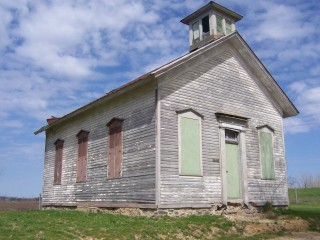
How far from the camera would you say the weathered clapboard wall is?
12797 millimetres

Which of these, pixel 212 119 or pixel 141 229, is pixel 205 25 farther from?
pixel 141 229

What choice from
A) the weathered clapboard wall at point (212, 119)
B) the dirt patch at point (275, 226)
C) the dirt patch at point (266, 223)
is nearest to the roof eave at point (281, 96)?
the weathered clapboard wall at point (212, 119)

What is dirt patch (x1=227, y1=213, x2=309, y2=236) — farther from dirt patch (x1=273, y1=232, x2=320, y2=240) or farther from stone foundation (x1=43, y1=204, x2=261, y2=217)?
dirt patch (x1=273, y1=232, x2=320, y2=240)

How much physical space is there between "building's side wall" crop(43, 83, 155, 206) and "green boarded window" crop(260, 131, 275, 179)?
5.75 meters

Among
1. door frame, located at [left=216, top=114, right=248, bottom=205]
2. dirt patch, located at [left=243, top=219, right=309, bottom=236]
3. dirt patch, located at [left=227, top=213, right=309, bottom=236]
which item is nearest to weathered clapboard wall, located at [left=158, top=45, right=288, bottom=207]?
door frame, located at [left=216, top=114, right=248, bottom=205]

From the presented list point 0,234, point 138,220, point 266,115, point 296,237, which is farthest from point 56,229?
point 266,115

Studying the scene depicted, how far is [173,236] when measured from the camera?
9.78 m

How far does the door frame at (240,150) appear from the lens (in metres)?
14.0

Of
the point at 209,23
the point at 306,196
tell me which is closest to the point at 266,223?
the point at 209,23

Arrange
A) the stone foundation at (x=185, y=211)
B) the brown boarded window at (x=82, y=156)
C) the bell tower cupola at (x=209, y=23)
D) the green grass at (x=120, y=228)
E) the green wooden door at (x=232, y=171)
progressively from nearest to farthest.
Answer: the green grass at (x=120, y=228) → the stone foundation at (x=185, y=211) → the green wooden door at (x=232, y=171) → the brown boarded window at (x=82, y=156) → the bell tower cupola at (x=209, y=23)

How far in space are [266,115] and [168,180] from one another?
6844 mm

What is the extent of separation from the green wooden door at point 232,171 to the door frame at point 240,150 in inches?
6.4

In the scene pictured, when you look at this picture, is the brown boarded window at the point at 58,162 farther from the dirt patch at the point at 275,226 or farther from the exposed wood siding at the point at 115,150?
the dirt patch at the point at 275,226

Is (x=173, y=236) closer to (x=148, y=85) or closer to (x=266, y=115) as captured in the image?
(x=148, y=85)
